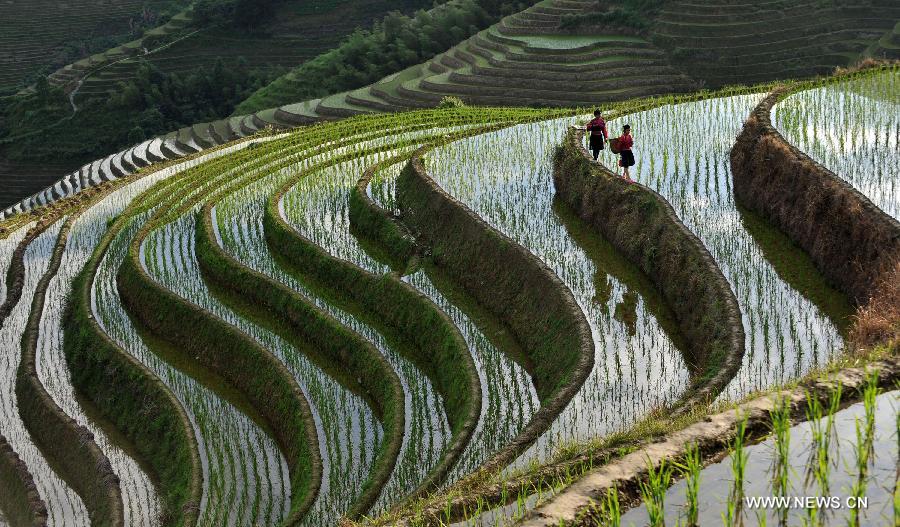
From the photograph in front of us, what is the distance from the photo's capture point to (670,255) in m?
9.37

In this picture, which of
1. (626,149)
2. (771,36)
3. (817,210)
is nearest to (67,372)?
(626,149)

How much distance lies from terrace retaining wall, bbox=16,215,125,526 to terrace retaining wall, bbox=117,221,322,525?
1363mm

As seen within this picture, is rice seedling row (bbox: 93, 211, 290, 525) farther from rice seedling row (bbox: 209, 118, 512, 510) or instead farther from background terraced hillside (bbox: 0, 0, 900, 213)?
background terraced hillside (bbox: 0, 0, 900, 213)

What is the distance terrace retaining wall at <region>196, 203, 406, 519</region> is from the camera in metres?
7.85

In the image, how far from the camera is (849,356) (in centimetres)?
625

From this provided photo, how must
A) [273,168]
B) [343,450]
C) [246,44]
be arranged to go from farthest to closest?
[246,44]
[273,168]
[343,450]

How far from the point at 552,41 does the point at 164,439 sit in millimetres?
23634

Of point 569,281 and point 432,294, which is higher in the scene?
point 569,281

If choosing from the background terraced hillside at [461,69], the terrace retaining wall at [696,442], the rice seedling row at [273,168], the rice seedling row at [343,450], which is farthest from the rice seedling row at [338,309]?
the background terraced hillside at [461,69]

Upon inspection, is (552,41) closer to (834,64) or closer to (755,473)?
(834,64)

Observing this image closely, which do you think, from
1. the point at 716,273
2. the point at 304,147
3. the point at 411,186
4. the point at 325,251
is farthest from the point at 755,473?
the point at 304,147

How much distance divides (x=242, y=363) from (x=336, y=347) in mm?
985

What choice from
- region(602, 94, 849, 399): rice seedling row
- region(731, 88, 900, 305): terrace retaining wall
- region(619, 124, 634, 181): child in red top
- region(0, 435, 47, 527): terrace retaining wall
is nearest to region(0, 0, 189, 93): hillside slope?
region(602, 94, 849, 399): rice seedling row

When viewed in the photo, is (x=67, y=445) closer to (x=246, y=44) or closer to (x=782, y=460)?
(x=782, y=460)
